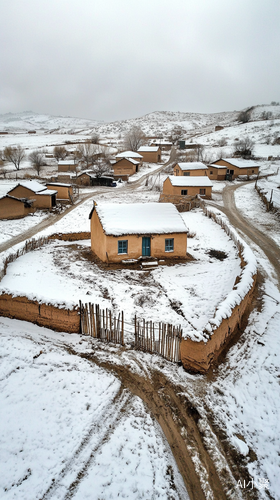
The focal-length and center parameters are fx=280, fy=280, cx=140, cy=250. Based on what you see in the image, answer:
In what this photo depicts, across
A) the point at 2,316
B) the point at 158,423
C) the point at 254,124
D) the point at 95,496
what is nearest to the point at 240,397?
the point at 158,423

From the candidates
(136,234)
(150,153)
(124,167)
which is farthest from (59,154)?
(136,234)

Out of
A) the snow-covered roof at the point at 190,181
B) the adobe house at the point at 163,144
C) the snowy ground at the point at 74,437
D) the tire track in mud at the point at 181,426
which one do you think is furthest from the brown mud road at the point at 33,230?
the adobe house at the point at 163,144

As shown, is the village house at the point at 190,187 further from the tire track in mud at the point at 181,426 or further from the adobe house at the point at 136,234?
the tire track in mud at the point at 181,426

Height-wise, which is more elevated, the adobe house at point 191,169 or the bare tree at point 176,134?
the bare tree at point 176,134

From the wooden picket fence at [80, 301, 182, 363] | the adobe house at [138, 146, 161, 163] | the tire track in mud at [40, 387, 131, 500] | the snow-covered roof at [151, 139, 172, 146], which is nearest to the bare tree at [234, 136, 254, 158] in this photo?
the adobe house at [138, 146, 161, 163]

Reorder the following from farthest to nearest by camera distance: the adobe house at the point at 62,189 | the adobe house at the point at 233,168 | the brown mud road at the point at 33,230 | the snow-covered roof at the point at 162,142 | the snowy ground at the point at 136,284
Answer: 1. the snow-covered roof at the point at 162,142
2. the adobe house at the point at 233,168
3. the adobe house at the point at 62,189
4. the brown mud road at the point at 33,230
5. the snowy ground at the point at 136,284

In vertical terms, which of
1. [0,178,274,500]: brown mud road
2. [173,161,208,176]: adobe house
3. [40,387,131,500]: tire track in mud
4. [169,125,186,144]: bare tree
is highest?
[169,125,186,144]: bare tree

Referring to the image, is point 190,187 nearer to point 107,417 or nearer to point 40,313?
point 40,313

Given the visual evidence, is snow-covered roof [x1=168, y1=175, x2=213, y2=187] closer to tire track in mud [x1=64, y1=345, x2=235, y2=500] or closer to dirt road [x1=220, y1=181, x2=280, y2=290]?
dirt road [x1=220, y1=181, x2=280, y2=290]
